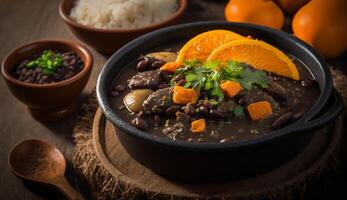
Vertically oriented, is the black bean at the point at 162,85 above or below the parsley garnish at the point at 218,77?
below

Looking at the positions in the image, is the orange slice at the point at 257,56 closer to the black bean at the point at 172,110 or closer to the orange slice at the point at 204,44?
the orange slice at the point at 204,44

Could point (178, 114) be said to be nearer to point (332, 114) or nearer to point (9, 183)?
point (332, 114)

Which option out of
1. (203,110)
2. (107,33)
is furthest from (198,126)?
(107,33)

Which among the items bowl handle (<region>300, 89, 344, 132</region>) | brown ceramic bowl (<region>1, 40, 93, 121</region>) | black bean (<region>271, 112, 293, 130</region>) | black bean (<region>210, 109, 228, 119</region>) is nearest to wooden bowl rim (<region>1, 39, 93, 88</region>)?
brown ceramic bowl (<region>1, 40, 93, 121</region>)

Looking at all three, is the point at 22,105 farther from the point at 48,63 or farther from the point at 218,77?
the point at 218,77

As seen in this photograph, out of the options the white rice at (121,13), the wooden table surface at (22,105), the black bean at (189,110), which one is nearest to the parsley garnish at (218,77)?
the black bean at (189,110)

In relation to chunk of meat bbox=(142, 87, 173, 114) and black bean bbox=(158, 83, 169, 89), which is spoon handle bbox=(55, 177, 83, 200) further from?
black bean bbox=(158, 83, 169, 89)
